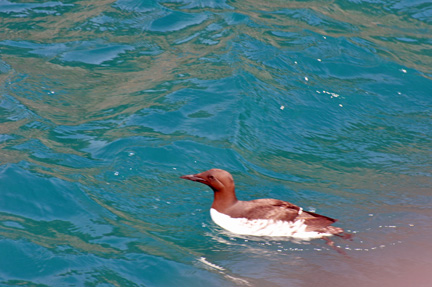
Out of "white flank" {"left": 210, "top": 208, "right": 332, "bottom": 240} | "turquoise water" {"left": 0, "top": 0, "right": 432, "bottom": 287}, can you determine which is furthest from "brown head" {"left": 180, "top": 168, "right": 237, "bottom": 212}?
"turquoise water" {"left": 0, "top": 0, "right": 432, "bottom": 287}

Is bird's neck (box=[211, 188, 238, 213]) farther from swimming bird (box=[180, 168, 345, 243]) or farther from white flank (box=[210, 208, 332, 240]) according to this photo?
white flank (box=[210, 208, 332, 240])

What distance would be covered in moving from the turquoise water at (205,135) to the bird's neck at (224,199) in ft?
1.02

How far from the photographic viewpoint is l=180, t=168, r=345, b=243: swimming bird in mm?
7762

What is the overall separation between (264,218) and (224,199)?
0.68m

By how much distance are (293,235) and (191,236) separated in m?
1.47

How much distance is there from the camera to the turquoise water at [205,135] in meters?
7.16

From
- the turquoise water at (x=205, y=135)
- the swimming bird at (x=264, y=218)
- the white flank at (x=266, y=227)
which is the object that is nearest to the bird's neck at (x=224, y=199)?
the swimming bird at (x=264, y=218)

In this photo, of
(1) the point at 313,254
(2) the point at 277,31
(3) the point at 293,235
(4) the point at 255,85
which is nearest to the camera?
(1) the point at 313,254

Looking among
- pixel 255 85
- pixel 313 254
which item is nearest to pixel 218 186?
pixel 313 254

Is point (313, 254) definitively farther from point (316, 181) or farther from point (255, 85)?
point (255, 85)

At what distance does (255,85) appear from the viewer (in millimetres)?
11906

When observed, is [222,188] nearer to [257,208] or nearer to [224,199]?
[224,199]

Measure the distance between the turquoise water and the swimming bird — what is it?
0.20 m

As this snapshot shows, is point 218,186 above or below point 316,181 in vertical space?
below
